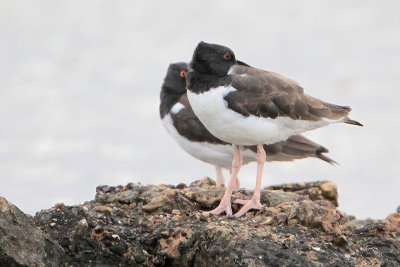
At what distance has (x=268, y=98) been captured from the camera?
7.89 meters

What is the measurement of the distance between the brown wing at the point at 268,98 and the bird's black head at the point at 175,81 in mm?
4593

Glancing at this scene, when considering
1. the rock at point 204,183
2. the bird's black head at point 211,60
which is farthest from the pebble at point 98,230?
the rock at point 204,183

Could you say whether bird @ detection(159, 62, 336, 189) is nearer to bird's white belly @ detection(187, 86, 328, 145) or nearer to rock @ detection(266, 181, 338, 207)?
rock @ detection(266, 181, 338, 207)

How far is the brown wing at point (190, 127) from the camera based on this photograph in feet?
38.8

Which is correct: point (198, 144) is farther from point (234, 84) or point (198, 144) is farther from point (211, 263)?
point (211, 263)

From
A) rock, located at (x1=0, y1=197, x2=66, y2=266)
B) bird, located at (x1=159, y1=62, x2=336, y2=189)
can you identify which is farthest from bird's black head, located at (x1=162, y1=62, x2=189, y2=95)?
rock, located at (x1=0, y1=197, x2=66, y2=266)

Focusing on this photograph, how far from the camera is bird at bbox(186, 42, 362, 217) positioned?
7.68 metres

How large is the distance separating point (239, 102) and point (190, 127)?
14.1 ft

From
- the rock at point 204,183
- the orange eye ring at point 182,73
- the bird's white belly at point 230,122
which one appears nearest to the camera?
the bird's white belly at point 230,122

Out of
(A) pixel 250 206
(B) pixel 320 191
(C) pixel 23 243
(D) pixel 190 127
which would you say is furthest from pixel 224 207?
(D) pixel 190 127

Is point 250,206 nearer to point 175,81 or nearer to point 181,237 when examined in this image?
point 181,237

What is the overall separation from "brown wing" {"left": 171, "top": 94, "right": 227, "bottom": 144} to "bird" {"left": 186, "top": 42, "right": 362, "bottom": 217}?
372 centimetres

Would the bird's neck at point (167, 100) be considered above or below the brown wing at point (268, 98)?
above

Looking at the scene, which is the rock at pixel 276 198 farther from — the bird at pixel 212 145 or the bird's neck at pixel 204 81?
the bird at pixel 212 145
